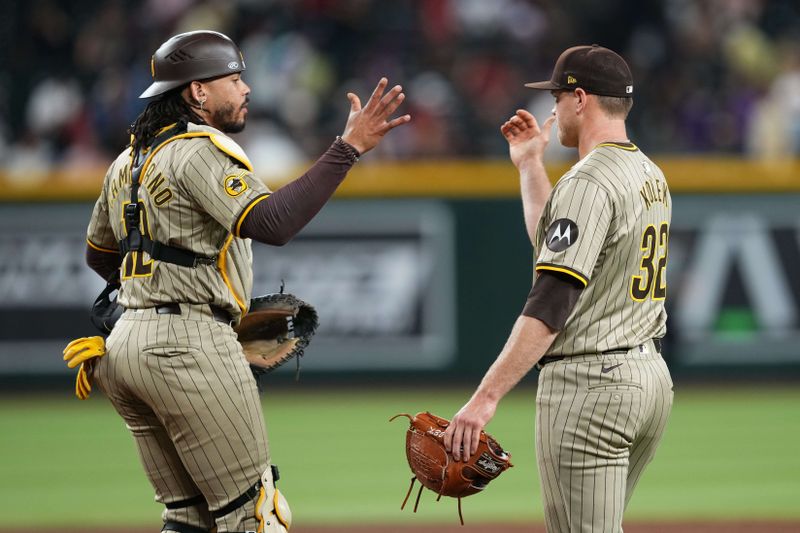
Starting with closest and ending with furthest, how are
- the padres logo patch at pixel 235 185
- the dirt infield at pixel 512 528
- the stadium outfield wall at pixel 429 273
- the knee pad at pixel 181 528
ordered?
the padres logo patch at pixel 235 185, the knee pad at pixel 181 528, the dirt infield at pixel 512 528, the stadium outfield wall at pixel 429 273

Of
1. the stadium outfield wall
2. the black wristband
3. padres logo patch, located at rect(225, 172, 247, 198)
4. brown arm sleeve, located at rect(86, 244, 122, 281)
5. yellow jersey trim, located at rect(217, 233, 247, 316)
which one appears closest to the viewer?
padres logo patch, located at rect(225, 172, 247, 198)

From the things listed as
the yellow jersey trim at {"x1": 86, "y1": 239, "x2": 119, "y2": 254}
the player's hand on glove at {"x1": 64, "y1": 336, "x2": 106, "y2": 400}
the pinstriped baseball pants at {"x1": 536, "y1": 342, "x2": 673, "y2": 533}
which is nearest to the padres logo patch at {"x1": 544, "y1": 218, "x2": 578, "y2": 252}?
the pinstriped baseball pants at {"x1": 536, "y1": 342, "x2": 673, "y2": 533}

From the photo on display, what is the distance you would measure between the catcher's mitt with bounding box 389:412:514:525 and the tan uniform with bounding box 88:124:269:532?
0.56m

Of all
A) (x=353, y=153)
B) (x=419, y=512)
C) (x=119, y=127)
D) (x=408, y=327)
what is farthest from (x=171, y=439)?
(x=119, y=127)

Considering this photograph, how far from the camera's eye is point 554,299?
3969 millimetres

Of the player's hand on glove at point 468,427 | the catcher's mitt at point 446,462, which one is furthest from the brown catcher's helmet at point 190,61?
the player's hand on glove at point 468,427

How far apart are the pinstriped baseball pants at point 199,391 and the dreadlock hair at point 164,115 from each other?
67 cm

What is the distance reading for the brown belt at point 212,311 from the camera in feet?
14.4

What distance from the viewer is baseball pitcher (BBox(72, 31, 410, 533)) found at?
428 centimetres

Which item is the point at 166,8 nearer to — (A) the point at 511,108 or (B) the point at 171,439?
(A) the point at 511,108

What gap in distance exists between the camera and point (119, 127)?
542 inches

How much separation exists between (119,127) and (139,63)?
1.08 m

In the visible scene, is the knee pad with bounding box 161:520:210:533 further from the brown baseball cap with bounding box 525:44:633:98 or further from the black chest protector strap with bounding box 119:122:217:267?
the brown baseball cap with bounding box 525:44:633:98

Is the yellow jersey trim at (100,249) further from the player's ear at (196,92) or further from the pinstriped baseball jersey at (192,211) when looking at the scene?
the player's ear at (196,92)
